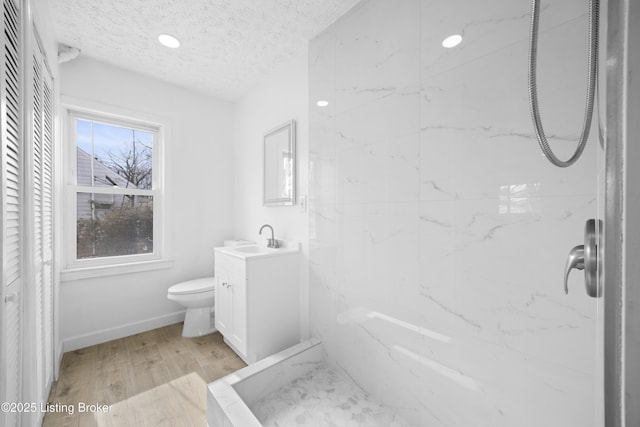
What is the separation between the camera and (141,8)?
5.72 feet

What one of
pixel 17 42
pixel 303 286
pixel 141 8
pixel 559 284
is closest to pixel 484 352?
pixel 559 284

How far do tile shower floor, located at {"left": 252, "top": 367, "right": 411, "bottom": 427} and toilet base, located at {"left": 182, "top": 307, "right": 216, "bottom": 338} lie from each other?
3.66ft

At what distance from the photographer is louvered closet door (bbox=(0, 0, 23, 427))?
0.86 metres

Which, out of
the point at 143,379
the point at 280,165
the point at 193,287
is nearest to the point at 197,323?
the point at 193,287

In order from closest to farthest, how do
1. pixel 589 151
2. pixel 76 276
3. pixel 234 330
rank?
pixel 589 151
pixel 234 330
pixel 76 276

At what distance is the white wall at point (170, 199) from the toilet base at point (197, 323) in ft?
1.16

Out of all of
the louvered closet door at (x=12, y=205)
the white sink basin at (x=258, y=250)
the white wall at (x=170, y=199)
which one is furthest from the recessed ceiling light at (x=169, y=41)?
the white sink basin at (x=258, y=250)

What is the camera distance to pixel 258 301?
6.42ft

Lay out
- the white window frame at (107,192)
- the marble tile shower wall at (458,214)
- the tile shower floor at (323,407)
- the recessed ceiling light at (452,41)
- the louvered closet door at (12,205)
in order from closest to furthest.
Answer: the louvered closet door at (12,205), the marble tile shower wall at (458,214), the recessed ceiling light at (452,41), the tile shower floor at (323,407), the white window frame at (107,192)

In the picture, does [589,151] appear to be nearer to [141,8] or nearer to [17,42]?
[17,42]

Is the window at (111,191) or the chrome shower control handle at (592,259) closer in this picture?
the chrome shower control handle at (592,259)

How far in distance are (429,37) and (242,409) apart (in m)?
2.03

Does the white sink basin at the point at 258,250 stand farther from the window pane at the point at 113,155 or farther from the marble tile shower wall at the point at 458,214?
the window pane at the point at 113,155

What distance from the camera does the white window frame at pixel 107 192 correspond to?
2273 mm
